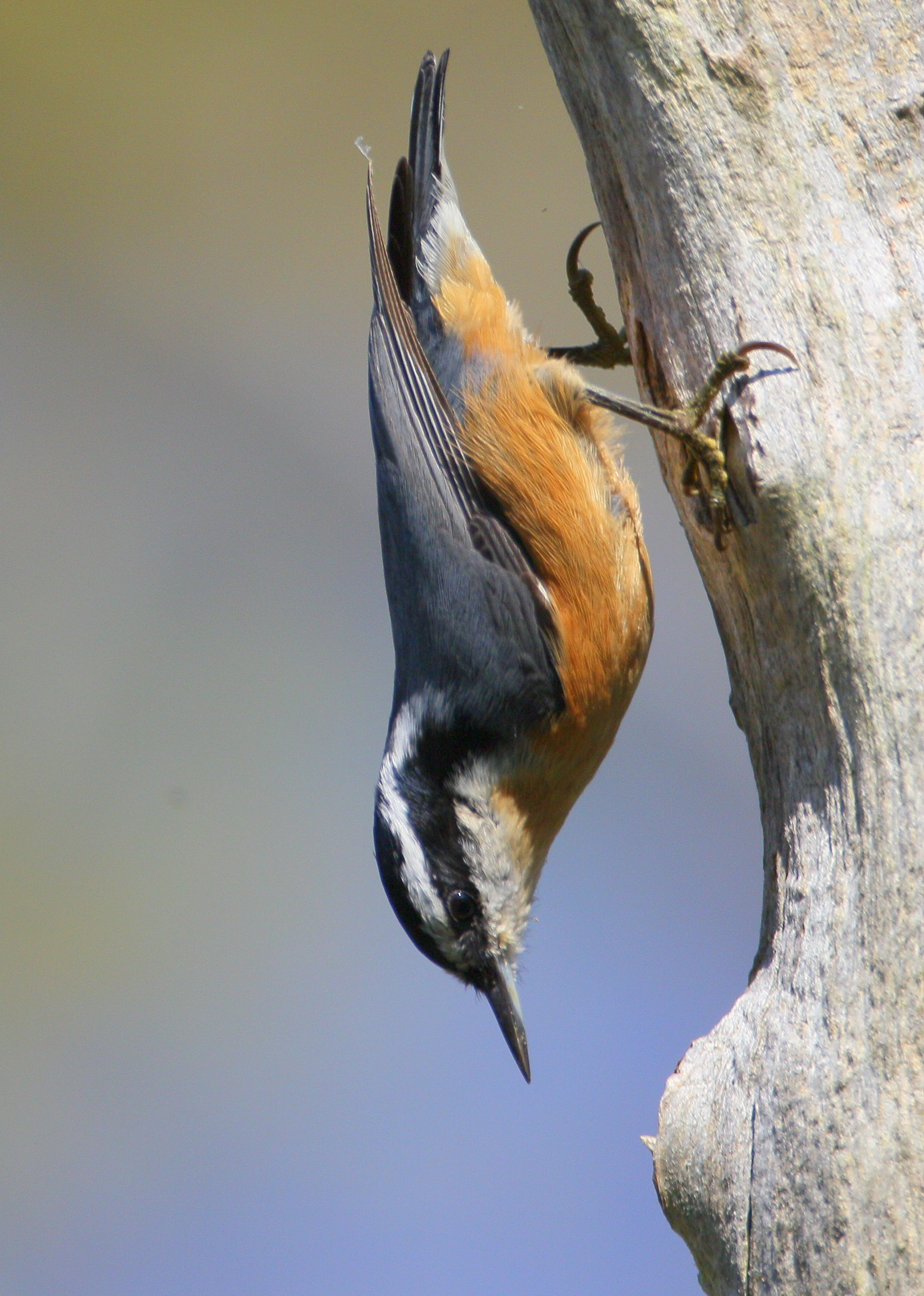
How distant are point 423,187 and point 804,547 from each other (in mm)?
1559

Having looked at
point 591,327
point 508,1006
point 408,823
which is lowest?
point 508,1006

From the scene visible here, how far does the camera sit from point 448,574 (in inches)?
89.0

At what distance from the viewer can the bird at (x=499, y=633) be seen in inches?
87.5

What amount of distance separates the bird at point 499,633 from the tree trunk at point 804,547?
38 centimetres

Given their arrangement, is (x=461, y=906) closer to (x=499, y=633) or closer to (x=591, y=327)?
(x=499, y=633)

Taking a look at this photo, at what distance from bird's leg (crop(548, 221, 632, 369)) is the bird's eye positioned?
1.20 meters

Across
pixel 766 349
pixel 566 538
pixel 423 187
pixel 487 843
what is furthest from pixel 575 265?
pixel 487 843

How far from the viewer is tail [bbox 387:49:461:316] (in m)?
2.65

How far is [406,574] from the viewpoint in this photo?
91.0 inches

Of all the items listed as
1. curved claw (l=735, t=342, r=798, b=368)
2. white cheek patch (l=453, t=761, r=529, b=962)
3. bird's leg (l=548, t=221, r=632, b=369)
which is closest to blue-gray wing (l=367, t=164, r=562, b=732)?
white cheek patch (l=453, t=761, r=529, b=962)

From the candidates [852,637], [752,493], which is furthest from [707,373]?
[852,637]

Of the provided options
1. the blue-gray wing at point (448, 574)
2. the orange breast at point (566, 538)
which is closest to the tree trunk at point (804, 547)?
the orange breast at point (566, 538)

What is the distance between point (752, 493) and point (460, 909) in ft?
3.41

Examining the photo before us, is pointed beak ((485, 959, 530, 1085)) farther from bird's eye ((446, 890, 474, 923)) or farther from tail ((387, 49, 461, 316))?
tail ((387, 49, 461, 316))
